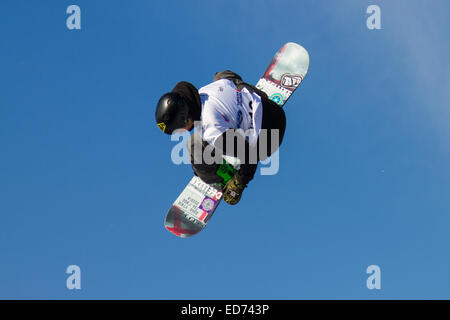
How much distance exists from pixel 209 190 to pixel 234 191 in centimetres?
216

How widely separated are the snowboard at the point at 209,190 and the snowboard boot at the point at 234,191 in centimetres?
150

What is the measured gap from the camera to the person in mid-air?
24.2 feet

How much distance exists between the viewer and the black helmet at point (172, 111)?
7.39 meters

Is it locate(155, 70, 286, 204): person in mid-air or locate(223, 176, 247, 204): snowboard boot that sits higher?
locate(155, 70, 286, 204): person in mid-air

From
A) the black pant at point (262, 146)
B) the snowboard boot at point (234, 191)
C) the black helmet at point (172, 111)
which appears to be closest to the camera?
the black helmet at point (172, 111)

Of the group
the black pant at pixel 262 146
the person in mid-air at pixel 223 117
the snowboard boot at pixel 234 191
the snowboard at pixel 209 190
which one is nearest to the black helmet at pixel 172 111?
the person in mid-air at pixel 223 117

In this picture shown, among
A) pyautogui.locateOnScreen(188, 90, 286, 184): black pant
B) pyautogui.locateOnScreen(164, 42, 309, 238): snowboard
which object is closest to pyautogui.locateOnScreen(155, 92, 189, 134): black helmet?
pyautogui.locateOnScreen(188, 90, 286, 184): black pant

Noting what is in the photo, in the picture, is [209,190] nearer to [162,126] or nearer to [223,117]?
[162,126]

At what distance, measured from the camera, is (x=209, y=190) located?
1127 cm

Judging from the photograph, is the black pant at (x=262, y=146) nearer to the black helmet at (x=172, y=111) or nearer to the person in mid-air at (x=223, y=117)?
the person in mid-air at (x=223, y=117)

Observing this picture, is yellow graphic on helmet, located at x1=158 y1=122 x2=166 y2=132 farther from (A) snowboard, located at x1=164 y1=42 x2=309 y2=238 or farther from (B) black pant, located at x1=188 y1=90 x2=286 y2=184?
(A) snowboard, located at x1=164 y1=42 x2=309 y2=238

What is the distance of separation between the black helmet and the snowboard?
367 centimetres

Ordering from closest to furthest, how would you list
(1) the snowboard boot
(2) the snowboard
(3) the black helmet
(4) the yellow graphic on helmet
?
(3) the black helmet
(4) the yellow graphic on helmet
(1) the snowboard boot
(2) the snowboard

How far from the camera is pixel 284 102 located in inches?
455
